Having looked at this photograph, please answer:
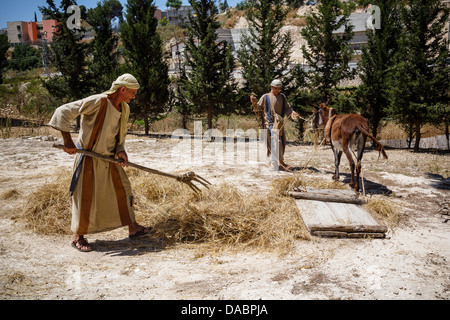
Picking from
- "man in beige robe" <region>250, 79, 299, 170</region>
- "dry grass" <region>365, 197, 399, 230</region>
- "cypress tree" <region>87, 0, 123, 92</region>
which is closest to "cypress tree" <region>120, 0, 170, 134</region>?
"cypress tree" <region>87, 0, 123, 92</region>

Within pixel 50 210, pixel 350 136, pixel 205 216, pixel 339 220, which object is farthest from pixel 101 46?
pixel 339 220

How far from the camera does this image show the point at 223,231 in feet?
13.9

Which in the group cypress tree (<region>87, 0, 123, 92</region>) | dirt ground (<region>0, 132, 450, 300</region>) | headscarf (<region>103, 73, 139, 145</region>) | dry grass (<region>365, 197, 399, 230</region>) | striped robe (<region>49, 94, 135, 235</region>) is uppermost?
cypress tree (<region>87, 0, 123, 92</region>)

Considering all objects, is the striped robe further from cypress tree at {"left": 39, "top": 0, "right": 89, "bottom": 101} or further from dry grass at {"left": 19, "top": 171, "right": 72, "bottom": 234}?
cypress tree at {"left": 39, "top": 0, "right": 89, "bottom": 101}

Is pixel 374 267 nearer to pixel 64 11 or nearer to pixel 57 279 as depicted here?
pixel 57 279

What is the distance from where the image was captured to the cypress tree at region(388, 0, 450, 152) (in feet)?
29.5

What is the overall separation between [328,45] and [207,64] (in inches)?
171

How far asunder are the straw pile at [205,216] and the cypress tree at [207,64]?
7850 mm

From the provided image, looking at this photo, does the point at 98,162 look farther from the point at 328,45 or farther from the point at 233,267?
the point at 328,45

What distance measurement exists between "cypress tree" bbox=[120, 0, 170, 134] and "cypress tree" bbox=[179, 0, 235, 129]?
1284 millimetres

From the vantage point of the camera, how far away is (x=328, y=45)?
37.9ft

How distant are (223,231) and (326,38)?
9.46 metres

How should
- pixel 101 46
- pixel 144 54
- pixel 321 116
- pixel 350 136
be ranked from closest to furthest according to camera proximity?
pixel 350 136 → pixel 321 116 → pixel 144 54 → pixel 101 46
